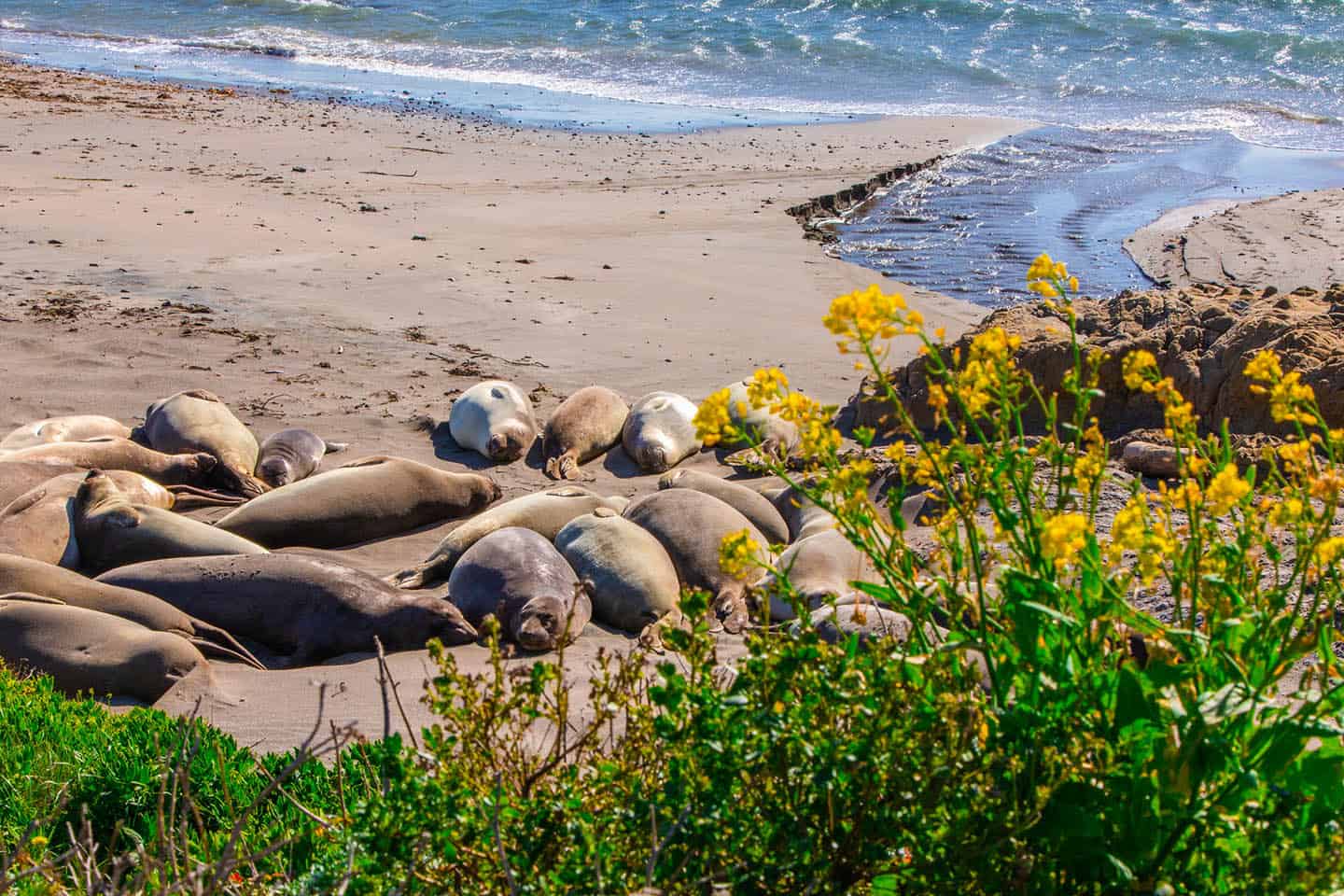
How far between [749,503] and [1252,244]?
28.2 ft

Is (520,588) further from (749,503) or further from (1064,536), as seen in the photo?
(1064,536)

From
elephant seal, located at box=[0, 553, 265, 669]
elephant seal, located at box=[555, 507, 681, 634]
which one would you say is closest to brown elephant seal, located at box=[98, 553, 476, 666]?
elephant seal, located at box=[0, 553, 265, 669]

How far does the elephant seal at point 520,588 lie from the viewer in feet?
17.7

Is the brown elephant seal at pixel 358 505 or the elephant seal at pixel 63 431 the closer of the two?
the brown elephant seal at pixel 358 505

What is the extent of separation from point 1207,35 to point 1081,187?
15.0 metres

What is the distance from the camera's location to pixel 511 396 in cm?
824

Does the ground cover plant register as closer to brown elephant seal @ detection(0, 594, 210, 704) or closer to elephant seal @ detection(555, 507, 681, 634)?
brown elephant seal @ detection(0, 594, 210, 704)

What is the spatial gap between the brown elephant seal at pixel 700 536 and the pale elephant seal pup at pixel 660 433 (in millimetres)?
1354

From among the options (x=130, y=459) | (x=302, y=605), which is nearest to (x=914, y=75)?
(x=130, y=459)

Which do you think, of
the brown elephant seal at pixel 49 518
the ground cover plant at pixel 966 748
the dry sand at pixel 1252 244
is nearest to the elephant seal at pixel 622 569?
the brown elephant seal at pixel 49 518

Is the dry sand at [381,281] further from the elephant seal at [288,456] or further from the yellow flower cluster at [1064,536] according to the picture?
the yellow flower cluster at [1064,536]

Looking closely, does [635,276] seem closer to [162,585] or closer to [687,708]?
[162,585]

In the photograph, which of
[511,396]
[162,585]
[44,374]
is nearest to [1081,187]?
[511,396]

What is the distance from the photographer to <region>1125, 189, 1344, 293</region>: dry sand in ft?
38.3
